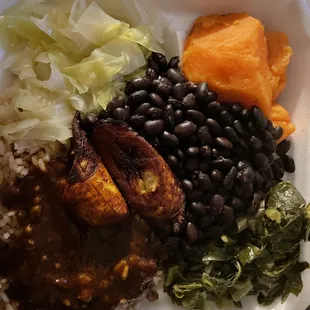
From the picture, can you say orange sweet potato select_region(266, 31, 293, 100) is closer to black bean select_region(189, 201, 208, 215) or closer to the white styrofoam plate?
the white styrofoam plate

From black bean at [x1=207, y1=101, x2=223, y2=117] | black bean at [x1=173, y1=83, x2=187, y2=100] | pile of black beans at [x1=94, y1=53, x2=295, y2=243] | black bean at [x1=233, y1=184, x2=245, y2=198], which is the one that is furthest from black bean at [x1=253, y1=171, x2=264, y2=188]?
black bean at [x1=173, y1=83, x2=187, y2=100]

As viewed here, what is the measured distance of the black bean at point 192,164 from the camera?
11.4 feet

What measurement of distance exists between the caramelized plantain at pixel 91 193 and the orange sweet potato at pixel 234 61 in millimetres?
928

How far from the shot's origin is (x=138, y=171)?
341 cm

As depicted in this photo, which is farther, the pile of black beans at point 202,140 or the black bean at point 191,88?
the black bean at point 191,88

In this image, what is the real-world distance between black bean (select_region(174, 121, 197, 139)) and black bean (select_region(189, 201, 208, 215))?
0.44m

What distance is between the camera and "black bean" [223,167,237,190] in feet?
11.5

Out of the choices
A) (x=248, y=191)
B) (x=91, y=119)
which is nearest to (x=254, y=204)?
(x=248, y=191)

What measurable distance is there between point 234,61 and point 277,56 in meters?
0.50

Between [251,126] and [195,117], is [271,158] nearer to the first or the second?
[251,126]

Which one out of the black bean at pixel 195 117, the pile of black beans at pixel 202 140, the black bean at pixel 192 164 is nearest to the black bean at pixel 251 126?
the pile of black beans at pixel 202 140

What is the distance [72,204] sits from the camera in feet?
10.8

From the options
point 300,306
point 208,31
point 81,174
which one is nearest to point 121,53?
point 208,31

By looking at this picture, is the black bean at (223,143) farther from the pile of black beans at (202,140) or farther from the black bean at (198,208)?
the black bean at (198,208)
